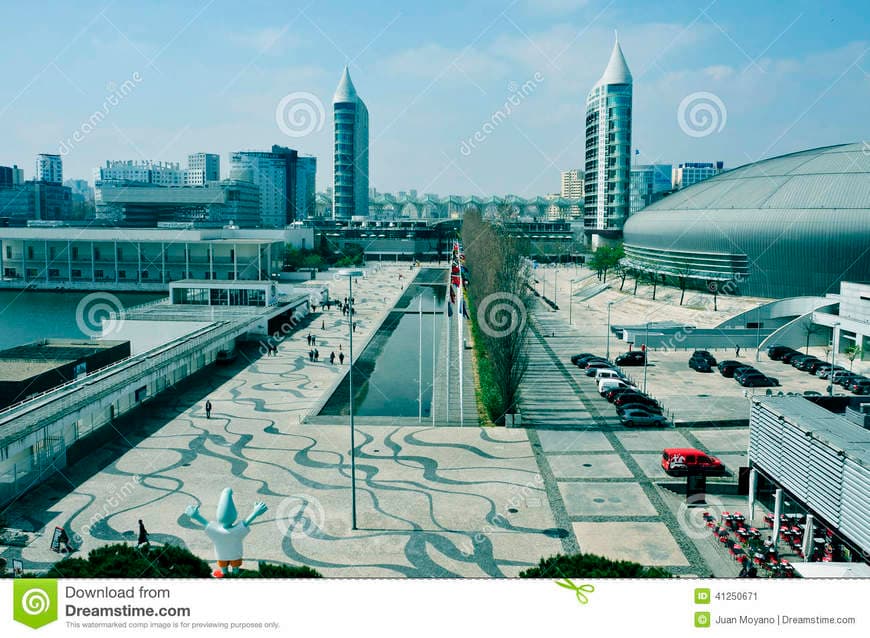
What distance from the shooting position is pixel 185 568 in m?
9.90

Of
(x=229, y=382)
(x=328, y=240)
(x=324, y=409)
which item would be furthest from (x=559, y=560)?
(x=328, y=240)

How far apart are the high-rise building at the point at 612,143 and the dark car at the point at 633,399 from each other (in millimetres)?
79796

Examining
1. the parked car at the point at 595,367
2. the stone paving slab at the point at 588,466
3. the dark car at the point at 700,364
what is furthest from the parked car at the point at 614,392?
the dark car at the point at 700,364

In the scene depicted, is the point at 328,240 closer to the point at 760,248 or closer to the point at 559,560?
the point at 760,248

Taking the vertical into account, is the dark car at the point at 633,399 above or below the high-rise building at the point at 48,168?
below

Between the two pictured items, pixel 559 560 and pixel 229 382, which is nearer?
pixel 559 560

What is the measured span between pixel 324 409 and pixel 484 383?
22.9 ft

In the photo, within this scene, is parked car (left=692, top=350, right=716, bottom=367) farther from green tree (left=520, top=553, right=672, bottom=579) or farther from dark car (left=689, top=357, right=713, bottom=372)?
green tree (left=520, top=553, right=672, bottom=579)

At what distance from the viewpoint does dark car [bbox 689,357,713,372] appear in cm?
3269

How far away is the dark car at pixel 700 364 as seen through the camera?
107 ft

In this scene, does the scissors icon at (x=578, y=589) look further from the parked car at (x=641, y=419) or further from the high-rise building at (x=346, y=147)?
the high-rise building at (x=346, y=147)

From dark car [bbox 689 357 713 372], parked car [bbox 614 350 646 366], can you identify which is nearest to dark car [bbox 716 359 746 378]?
dark car [bbox 689 357 713 372]

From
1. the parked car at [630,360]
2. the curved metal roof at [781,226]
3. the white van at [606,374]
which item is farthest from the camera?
the curved metal roof at [781,226]

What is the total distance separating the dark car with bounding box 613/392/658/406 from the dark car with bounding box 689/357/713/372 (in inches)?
336
